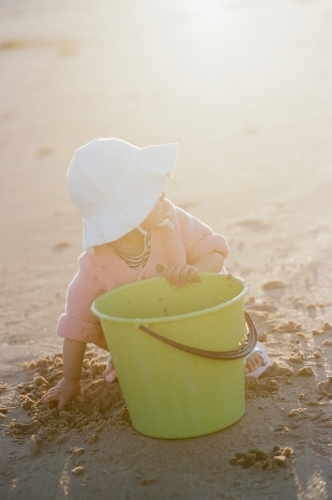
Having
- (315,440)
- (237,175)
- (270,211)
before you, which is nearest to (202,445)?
(315,440)

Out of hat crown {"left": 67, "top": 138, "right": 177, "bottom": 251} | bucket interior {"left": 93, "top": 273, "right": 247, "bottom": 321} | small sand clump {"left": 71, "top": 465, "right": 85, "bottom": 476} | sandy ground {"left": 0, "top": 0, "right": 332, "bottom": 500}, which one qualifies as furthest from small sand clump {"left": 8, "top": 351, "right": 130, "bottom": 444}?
hat crown {"left": 67, "top": 138, "right": 177, "bottom": 251}

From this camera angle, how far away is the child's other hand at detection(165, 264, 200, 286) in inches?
92.2

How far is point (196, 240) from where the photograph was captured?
2643mm

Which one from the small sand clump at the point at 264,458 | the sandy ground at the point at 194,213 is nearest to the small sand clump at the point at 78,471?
the sandy ground at the point at 194,213

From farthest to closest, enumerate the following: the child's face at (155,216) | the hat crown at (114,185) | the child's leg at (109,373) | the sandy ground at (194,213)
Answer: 1. the child's leg at (109,373)
2. the child's face at (155,216)
3. the hat crown at (114,185)
4. the sandy ground at (194,213)

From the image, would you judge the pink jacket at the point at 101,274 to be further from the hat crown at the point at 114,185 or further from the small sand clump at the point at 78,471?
the small sand clump at the point at 78,471

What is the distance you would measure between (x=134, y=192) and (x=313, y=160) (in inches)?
128

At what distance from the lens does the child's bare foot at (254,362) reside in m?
2.55

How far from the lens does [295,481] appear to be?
1.91m

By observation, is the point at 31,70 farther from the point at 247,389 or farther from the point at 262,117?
the point at 247,389

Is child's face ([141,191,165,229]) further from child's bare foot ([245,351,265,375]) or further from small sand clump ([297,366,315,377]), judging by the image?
small sand clump ([297,366,315,377])

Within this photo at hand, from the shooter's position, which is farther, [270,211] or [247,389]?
[270,211]

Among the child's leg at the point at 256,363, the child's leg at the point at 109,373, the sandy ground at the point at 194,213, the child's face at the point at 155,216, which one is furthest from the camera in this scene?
the child's leg at the point at 109,373

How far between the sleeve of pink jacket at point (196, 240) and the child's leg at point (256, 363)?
0.36 meters
